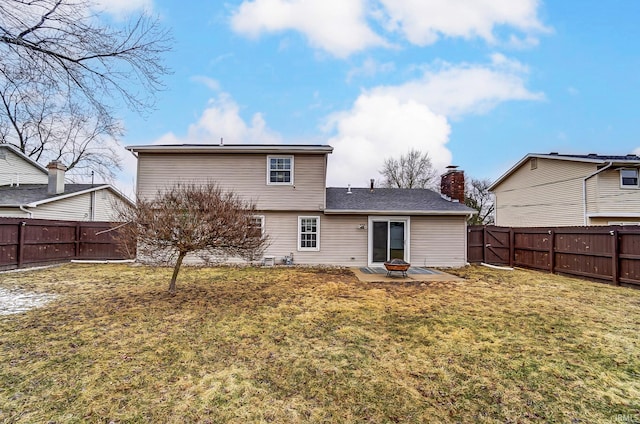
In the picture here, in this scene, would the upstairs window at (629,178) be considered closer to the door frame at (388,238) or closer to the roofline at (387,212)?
the roofline at (387,212)

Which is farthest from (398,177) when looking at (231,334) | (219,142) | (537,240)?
(231,334)

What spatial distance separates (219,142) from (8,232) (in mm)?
7740

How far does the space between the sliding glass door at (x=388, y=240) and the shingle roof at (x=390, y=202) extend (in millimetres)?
620

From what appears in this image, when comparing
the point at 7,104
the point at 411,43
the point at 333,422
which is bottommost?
the point at 333,422

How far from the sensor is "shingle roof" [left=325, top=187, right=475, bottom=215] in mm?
12031

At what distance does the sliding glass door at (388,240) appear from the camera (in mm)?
12266

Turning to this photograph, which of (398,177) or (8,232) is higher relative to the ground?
(398,177)

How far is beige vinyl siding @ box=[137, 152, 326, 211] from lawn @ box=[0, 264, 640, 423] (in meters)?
5.45

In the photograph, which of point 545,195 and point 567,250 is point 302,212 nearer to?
point 567,250

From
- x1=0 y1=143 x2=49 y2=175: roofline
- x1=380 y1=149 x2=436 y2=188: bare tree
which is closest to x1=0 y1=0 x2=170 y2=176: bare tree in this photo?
x1=0 y1=143 x2=49 y2=175: roofline

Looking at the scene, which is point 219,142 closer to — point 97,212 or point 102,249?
point 102,249

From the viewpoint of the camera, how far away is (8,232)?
10164mm

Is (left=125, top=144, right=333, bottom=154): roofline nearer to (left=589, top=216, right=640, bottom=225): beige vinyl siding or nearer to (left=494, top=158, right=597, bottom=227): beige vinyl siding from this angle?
(left=494, top=158, right=597, bottom=227): beige vinyl siding

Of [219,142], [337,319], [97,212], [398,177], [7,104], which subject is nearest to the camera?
[7,104]
